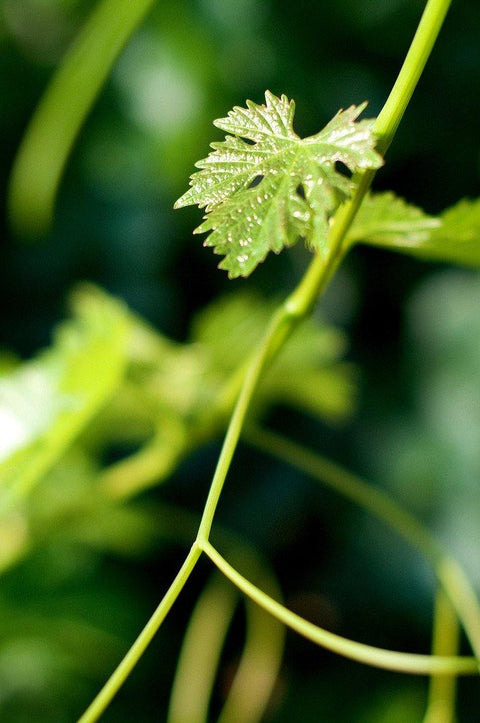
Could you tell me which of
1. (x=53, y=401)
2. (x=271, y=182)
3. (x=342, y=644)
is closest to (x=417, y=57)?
(x=271, y=182)

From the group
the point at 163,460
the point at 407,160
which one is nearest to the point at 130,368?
the point at 163,460

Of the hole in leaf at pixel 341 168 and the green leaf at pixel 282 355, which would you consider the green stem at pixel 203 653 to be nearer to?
the green leaf at pixel 282 355

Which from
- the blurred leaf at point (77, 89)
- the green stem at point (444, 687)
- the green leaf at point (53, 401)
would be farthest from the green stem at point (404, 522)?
the blurred leaf at point (77, 89)

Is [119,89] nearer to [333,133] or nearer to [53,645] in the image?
[53,645]

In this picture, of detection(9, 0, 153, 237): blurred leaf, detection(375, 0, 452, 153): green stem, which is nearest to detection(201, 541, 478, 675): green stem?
detection(375, 0, 452, 153): green stem

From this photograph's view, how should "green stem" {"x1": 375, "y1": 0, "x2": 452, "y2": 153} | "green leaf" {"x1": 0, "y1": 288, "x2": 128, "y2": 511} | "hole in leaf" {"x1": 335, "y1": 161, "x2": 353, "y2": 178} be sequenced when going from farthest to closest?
"hole in leaf" {"x1": 335, "y1": 161, "x2": 353, "y2": 178} < "green leaf" {"x1": 0, "y1": 288, "x2": 128, "y2": 511} < "green stem" {"x1": 375, "y1": 0, "x2": 452, "y2": 153}

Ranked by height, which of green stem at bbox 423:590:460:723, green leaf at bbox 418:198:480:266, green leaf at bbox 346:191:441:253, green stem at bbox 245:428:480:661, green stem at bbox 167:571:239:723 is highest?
green leaf at bbox 346:191:441:253

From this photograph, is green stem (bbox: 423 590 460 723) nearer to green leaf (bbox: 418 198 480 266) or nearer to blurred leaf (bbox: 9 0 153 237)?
green leaf (bbox: 418 198 480 266)
